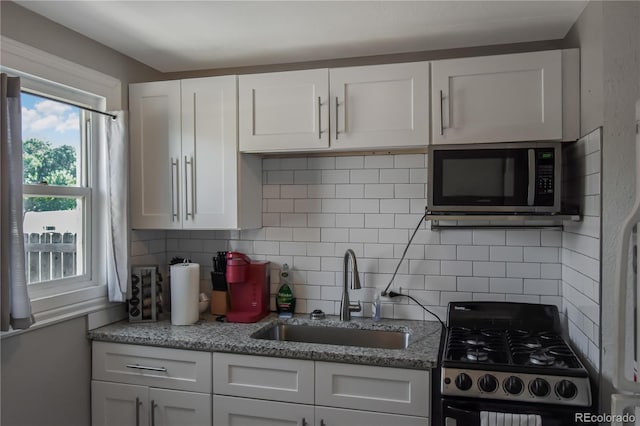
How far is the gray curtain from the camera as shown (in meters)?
1.81

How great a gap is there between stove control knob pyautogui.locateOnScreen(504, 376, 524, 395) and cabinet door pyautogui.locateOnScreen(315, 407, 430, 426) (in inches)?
14.7

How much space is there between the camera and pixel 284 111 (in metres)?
2.41

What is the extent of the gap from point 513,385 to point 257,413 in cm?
115

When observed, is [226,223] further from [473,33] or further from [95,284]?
[473,33]

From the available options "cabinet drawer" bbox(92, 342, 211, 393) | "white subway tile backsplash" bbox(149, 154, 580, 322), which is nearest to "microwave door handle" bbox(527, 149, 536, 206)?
"white subway tile backsplash" bbox(149, 154, 580, 322)

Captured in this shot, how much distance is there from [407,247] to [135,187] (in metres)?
1.62

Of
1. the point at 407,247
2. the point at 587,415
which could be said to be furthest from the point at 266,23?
the point at 587,415

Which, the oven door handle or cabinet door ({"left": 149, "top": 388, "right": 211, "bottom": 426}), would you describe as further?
cabinet door ({"left": 149, "top": 388, "right": 211, "bottom": 426})

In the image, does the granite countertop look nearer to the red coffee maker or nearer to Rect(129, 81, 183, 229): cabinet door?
the red coffee maker

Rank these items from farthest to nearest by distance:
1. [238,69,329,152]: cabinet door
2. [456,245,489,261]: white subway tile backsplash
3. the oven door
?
[456,245,489,261]: white subway tile backsplash
[238,69,329,152]: cabinet door
the oven door

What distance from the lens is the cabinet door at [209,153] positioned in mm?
2482

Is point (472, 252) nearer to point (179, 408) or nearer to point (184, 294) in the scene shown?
point (184, 294)

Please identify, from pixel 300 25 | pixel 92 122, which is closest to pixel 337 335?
pixel 300 25

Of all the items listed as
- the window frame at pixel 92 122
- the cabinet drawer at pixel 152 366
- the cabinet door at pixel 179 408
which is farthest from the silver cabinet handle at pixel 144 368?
the window frame at pixel 92 122
